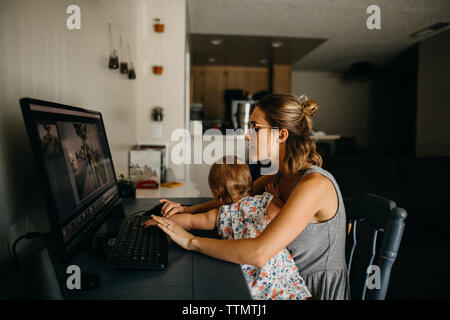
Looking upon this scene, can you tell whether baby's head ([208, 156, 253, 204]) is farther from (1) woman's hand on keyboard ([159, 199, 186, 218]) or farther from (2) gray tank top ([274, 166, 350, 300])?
(2) gray tank top ([274, 166, 350, 300])

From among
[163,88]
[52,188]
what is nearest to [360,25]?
[163,88]

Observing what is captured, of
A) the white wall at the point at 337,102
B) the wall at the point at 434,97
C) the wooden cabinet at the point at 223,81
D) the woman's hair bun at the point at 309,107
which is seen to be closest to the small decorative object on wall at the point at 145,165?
the woman's hair bun at the point at 309,107

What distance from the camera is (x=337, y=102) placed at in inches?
328

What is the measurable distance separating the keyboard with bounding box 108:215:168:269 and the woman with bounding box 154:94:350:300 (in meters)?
0.05

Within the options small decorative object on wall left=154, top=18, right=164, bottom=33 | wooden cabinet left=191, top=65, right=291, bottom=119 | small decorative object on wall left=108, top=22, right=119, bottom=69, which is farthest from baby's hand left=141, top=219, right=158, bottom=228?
wooden cabinet left=191, top=65, right=291, bottom=119

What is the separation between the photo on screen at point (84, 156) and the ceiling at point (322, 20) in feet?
10.1

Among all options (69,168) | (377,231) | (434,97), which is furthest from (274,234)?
(434,97)

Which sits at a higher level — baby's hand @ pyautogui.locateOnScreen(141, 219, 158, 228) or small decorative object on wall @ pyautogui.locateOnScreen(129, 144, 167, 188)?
small decorative object on wall @ pyautogui.locateOnScreen(129, 144, 167, 188)

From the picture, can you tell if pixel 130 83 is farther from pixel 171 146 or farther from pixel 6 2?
pixel 6 2

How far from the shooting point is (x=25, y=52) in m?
0.86

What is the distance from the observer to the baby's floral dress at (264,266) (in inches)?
37.3

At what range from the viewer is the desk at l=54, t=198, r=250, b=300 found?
2.15ft

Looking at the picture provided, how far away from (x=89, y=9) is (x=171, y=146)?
1664 mm
